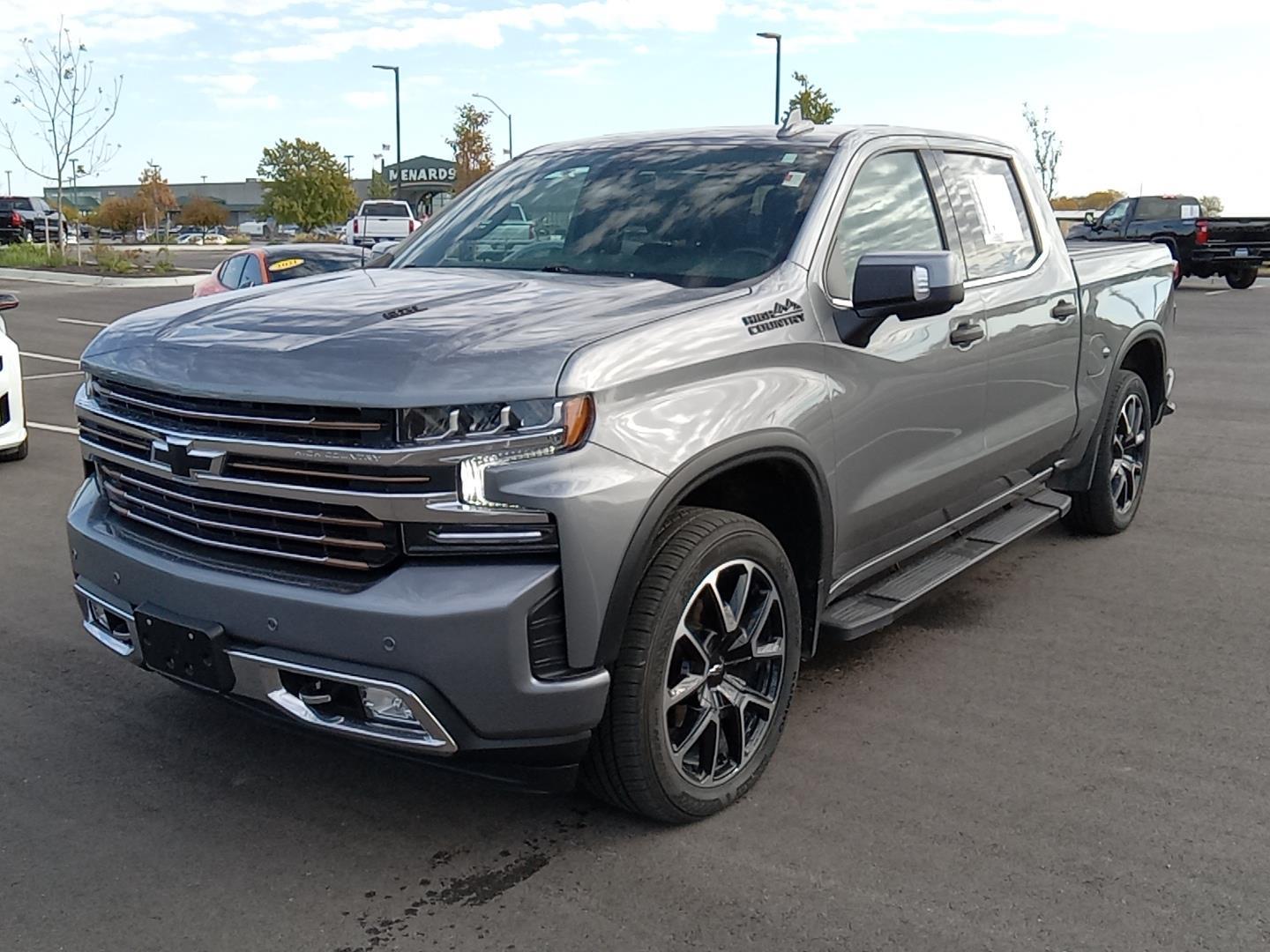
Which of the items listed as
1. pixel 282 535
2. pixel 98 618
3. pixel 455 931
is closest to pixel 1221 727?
pixel 455 931

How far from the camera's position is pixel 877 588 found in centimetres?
452

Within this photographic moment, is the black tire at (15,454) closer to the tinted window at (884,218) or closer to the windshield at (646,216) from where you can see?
the windshield at (646,216)

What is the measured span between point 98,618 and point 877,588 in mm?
2545

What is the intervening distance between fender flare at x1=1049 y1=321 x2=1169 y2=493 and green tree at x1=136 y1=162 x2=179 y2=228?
77859mm

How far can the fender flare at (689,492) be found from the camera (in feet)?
10.2

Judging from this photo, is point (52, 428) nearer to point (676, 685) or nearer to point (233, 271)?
point (233, 271)

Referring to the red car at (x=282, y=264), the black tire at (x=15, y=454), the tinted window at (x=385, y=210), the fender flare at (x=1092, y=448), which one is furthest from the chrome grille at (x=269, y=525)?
the tinted window at (x=385, y=210)

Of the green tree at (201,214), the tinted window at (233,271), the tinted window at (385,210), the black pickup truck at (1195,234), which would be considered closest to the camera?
the tinted window at (233,271)

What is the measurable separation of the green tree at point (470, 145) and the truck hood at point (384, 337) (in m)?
55.8

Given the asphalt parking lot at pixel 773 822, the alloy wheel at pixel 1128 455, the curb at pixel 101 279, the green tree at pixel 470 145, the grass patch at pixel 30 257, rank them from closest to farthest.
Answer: the asphalt parking lot at pixel 773 822, the alloy wheel at pixel 1128 455, the curb at pixel 101 279, the grass patch at pixel 30 257, the green tree at pixel 470 145

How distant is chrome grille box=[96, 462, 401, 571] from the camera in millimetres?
3072

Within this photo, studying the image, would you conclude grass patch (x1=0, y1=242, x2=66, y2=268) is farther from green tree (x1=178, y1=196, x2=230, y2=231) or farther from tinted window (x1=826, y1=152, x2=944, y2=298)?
green tree (x1=178, y1=196, x2=230, y2=231)

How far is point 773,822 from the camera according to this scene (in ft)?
11.7

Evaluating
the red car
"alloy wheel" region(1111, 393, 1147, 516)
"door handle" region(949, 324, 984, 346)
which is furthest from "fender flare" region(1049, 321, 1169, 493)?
the red car
